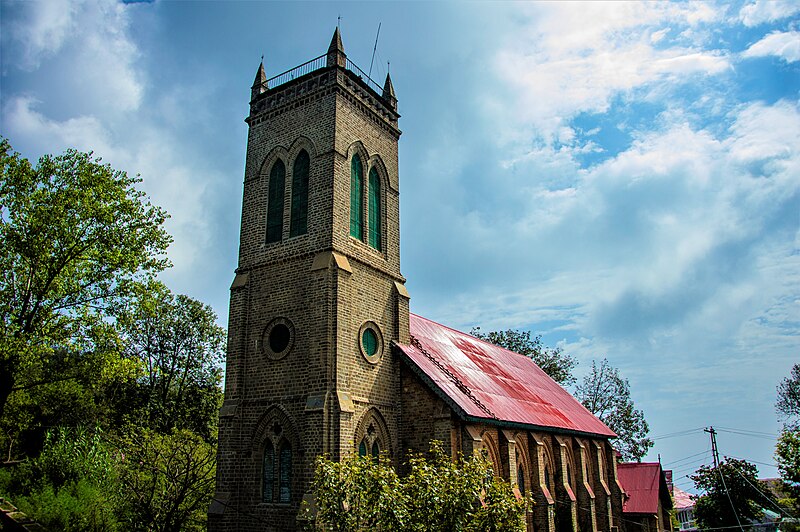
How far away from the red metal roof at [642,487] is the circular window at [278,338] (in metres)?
26.1

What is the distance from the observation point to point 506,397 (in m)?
27.4

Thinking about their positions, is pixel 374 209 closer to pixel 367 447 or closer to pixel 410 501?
pixel 367 447

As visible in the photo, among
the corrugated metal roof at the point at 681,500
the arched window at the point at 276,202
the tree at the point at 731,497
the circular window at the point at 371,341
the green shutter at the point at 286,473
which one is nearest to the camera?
the green shutter at the point at 286,473

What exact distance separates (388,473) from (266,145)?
14.3m

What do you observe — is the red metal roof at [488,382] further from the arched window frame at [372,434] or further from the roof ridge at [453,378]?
the arched window frame at [372,434]

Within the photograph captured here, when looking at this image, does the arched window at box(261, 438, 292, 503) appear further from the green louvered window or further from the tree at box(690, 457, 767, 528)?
the tree at box(690, 457, 767, 528)

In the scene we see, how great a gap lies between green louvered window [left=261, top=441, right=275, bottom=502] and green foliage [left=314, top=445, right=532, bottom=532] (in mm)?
5167

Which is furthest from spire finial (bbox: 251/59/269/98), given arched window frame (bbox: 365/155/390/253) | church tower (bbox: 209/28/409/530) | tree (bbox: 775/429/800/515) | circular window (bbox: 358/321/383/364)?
tree (bbox: 775/429/800/515)

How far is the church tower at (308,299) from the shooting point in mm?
19188

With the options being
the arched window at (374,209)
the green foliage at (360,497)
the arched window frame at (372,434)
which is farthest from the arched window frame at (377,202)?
the green foliage at (360,497)

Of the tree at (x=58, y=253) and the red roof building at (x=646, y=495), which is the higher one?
the tree at (x=58, y=253)

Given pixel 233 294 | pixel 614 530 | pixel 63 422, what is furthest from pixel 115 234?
pixel 614 530

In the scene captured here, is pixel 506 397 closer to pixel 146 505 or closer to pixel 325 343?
pixel 325 343

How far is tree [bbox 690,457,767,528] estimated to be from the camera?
3459cm
